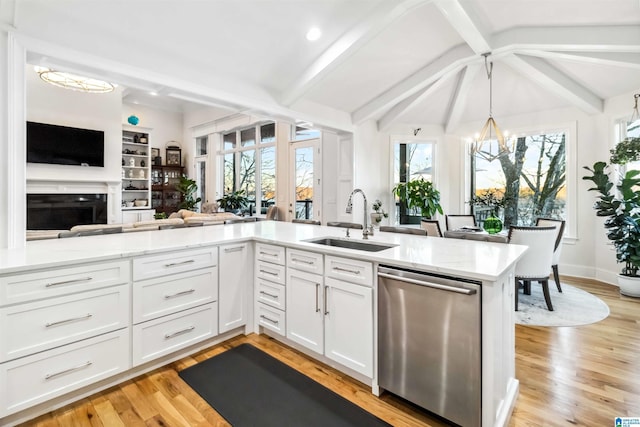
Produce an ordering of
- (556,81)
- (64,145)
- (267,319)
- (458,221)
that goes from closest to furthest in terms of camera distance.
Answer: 1. (267,319)
2. (556,81)
3. (458,221)
4. (64,145)

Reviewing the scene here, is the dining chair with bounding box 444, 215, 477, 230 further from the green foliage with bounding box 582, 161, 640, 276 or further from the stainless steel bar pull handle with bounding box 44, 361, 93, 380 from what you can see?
the stainless steel bar pull handle with bounding box 44, 361, 93, 380

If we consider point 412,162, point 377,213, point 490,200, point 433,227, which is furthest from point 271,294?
point 490,200

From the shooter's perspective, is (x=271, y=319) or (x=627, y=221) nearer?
(x=271, y=319)

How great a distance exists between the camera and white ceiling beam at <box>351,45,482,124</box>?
4.01 m

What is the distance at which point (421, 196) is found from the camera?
5.74 meters

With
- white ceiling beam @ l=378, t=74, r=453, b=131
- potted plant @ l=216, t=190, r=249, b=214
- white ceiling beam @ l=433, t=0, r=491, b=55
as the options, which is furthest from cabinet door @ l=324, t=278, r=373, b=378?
potted plant @ l=216, t=190, r=249, b=214

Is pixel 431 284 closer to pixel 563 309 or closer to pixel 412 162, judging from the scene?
pixel 563 309

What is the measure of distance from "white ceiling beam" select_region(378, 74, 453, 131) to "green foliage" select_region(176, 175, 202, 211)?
5.94 m

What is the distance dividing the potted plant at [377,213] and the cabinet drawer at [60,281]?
4357 millimetres

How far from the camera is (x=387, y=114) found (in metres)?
5.79

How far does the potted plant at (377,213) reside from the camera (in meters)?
5.77

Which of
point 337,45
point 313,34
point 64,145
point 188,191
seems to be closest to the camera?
point 313,34

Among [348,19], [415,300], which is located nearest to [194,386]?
[415,300]

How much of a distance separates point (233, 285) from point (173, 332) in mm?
590
